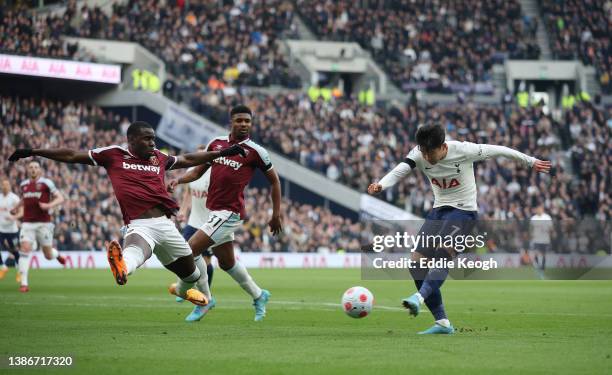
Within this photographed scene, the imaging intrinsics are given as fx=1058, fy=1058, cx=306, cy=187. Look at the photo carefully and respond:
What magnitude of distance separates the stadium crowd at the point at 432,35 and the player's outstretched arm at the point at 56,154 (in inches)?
1656

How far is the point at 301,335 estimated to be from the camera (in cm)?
1179

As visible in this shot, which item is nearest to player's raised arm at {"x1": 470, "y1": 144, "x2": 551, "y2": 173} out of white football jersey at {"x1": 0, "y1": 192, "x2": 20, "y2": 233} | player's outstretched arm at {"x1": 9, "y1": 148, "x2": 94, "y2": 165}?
player's outstretched arm at {"x1": 9, "y1": 148, "x2": 94, "y2": 165}

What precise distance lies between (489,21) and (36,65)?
2573 cm

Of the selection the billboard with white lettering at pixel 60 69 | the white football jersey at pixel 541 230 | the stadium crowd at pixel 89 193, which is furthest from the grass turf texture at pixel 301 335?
the billboard with white lettering at pixel 60 69

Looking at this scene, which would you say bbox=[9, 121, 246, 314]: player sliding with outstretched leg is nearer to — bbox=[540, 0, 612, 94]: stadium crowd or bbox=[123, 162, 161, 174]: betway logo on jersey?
bbox=[123, 162, 161, 174]: betway logo on jersey

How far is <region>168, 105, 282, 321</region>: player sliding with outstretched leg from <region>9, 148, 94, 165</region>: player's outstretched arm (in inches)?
78.4

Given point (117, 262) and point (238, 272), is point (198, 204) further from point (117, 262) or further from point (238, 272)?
point (117, 262)

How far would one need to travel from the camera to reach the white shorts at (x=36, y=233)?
857 inches

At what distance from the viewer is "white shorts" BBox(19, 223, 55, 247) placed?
2177 centimetres

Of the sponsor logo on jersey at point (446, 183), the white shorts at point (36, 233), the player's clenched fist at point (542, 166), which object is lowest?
the white shorts at point (36, 233)

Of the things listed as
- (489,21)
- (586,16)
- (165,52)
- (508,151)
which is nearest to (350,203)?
(165,52)

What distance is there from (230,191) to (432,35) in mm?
42501

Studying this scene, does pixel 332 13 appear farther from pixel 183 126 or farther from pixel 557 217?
pixel 557 217

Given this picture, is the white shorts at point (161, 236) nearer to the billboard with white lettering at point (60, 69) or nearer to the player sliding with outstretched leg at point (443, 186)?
the player sliding with outstretched leg at point (443, 186)
